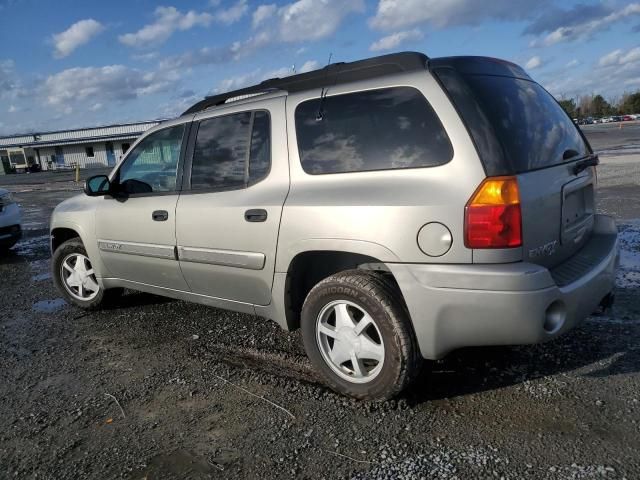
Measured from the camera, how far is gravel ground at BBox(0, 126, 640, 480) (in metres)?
2.52

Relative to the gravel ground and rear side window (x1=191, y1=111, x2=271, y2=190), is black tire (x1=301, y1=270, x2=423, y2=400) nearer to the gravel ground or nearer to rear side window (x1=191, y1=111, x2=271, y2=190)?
the gravel ground

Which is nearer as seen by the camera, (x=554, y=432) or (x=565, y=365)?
(x=554, y=432)

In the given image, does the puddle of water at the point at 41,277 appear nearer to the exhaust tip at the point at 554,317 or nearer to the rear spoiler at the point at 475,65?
the rear spoiler at the point at 475,65

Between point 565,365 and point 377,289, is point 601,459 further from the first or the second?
point 377,289

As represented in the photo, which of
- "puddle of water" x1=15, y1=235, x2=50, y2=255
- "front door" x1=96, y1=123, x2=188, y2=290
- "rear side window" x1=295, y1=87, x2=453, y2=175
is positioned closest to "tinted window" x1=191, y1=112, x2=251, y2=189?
"front door" x1=96, y1=123, x2=188, y2=290

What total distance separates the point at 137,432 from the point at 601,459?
244 centimetres

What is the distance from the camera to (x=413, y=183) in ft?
9.00

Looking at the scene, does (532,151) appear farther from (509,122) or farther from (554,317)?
(554,317)

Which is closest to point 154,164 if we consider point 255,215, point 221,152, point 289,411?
point 221,152

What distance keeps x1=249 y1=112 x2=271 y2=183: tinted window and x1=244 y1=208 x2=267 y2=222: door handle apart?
229mm

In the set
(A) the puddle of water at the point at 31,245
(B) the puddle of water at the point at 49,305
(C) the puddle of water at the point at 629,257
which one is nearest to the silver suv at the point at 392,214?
(C) the puddle of water at the point at 629,257

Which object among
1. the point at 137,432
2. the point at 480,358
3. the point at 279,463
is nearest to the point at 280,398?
the point at 279,463

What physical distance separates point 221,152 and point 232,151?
131 mm

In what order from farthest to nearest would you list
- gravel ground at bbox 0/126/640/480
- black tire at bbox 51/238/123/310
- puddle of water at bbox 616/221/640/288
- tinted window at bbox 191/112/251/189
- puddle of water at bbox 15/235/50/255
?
puddle of water at bbox 15/235/50/255
black tire at bbox 51/238/123/310
puddle of water at bbox 616/221/640/288
tinted window at bbox 191/112/251/189
gravel ground at bbox 0/126/640/480
